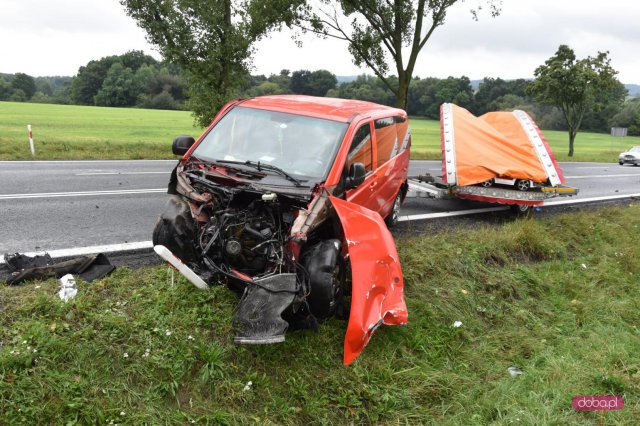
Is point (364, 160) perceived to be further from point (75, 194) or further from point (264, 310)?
point (75, 194)

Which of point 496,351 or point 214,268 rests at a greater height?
point 214,268

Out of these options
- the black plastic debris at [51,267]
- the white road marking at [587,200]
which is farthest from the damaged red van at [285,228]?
the white road marking at [587,200]

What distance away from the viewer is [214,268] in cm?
397

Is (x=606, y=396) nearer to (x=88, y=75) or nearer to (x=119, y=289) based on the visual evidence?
(x=119, y=289)

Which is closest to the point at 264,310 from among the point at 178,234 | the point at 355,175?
the point at 178,234

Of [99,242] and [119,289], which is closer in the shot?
[119,289]

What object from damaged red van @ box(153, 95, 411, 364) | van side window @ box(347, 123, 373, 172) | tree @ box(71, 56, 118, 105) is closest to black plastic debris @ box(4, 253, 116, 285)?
damaged red van @ box(153, 95, 411, 364)

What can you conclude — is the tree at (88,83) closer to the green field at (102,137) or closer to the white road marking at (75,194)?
the green field at (102,137)

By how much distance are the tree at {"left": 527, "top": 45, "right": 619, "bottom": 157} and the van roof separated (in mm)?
28406

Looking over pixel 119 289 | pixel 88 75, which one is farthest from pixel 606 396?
pixel 88 75

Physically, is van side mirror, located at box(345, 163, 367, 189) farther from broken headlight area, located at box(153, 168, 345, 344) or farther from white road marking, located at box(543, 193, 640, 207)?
white road marking, located at box(543, 193, 640, 207)

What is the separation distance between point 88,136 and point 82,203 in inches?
869

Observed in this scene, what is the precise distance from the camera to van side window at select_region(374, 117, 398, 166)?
6238mm

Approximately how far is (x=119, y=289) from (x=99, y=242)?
1813mm
